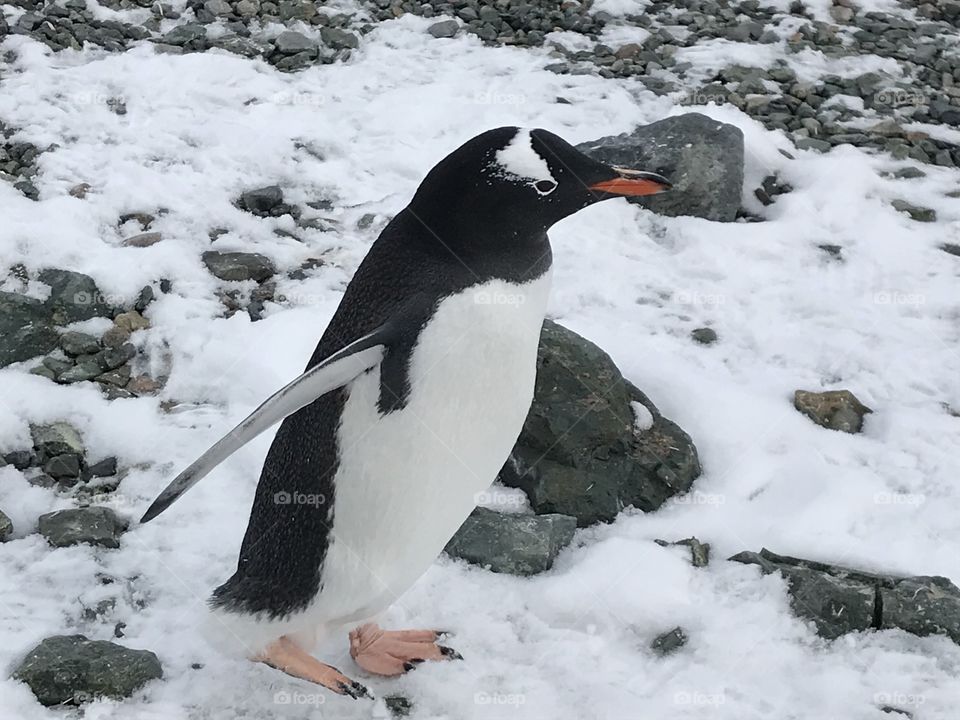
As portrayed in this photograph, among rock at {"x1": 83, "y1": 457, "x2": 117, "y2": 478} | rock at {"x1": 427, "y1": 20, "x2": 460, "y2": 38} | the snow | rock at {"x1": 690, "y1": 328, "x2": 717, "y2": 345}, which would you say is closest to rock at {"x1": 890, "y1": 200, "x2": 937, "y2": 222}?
the snow

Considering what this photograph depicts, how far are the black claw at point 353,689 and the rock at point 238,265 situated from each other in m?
2.17

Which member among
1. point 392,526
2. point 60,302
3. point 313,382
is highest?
point 313,382

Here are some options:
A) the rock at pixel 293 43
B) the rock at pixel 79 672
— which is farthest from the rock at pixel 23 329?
the rock at pixel 293 43

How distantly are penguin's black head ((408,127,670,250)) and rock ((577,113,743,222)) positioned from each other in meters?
2.71

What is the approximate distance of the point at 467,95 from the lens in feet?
19.2

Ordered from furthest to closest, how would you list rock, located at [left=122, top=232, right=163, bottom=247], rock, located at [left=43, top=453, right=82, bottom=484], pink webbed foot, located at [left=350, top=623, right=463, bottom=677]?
rock, located at [left=122, top=232, right=163, bottom=247]
rock, located at [left=43, top=453, right=82, bottom=484]
pink webbed foot, located at [left=350, top=623, right=463, bottom=677]

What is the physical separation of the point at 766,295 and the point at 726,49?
289cm

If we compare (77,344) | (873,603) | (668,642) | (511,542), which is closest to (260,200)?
(77,344)

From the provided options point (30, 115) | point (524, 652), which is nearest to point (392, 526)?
point (524, 652)

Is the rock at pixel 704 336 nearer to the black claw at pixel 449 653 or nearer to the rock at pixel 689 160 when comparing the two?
the rock at pixel 689 160

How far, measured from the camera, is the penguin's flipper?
205 centimetres

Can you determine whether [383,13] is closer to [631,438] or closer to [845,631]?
[631,438]

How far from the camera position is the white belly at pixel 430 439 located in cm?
219

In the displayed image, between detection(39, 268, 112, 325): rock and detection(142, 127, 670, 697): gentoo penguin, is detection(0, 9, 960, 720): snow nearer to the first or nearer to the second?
detection(39, 268, 112, 325): rock
